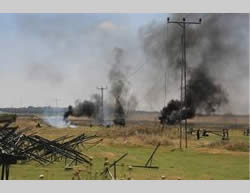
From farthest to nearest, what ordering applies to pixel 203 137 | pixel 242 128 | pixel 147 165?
pixel 242 128 < pixel 203 137 < pixel 147 165

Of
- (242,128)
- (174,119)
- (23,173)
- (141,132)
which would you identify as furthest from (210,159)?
(174,119)

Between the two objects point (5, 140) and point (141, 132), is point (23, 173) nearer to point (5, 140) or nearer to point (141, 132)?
point (5, 140)

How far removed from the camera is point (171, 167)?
14.3m

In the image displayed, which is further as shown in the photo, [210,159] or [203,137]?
[203,137]

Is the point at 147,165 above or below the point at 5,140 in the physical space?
below

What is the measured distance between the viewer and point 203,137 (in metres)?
29.5

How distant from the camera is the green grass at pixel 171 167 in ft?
39.8

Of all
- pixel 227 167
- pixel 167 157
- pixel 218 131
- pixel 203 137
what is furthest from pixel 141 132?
pixel 227 167

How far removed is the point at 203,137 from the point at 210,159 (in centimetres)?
1303

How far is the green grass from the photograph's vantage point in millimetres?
12117

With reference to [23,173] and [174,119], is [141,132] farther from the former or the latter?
[174,119]

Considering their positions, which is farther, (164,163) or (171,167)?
(164,163)

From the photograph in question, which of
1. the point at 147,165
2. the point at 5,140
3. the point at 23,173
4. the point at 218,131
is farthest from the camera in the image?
the point at 218,131

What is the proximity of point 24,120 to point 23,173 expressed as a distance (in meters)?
15.7
